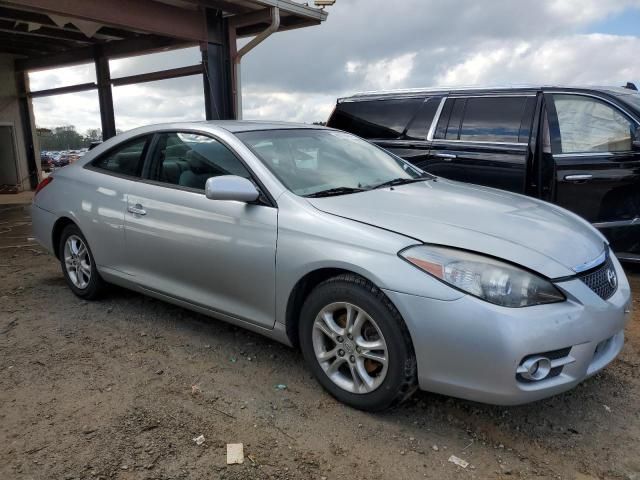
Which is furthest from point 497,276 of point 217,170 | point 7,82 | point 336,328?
point 7,82

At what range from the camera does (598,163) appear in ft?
15.6

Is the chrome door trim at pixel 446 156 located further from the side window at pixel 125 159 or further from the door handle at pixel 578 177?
the side window at pixel 125 159

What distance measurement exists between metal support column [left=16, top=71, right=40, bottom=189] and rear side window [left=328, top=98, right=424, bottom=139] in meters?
10.8

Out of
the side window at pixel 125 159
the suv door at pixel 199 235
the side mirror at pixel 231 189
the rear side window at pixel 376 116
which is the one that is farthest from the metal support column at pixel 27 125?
the side mirror at pixel 231 189

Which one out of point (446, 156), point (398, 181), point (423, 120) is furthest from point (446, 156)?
point (398, 181)

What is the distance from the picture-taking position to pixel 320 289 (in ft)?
9.04

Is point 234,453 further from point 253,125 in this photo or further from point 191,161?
point 253,125

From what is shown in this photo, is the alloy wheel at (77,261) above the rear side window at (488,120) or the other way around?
the other way around

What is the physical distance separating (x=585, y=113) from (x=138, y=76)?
29.0 ft

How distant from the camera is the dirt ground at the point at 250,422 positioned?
2.32 meters

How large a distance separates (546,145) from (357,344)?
3330 millimetres

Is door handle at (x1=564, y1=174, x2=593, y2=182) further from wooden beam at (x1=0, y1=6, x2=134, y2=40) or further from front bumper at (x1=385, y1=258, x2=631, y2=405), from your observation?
wooden beam at (x1=0, y1=6, x2=134, y2=40)

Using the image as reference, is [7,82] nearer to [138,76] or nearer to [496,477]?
[138,76]

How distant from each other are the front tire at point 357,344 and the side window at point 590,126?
3294 millimetres
